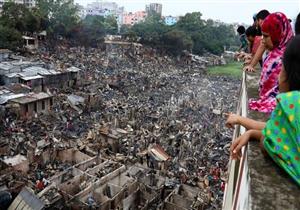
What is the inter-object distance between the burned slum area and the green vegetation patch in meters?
12.0

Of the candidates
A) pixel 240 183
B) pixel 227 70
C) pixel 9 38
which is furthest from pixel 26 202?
pixel 227 70

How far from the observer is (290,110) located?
1541mm

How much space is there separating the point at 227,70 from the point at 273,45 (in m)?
47.8

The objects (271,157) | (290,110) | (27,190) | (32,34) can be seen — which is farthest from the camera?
(32,34)

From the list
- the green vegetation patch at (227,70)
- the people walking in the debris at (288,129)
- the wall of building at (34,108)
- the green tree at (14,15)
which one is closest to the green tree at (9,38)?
the green tree at (14,15)

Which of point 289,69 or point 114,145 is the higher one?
point 289,69

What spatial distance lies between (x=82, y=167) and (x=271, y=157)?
39.0 ft

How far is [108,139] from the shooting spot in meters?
16.3

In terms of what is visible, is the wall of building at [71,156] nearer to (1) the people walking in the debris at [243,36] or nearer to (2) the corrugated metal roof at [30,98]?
(2) the corrugated metal roof at [30,98]

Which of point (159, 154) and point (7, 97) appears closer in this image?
point (159, 154)

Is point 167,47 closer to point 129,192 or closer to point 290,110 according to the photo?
point 129,192

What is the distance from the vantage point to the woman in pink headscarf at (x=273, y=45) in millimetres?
3148

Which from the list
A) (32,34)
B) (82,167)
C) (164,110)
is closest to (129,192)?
(82,167)

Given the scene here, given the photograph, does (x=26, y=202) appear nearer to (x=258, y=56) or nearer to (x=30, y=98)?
(x=258, y=56)
